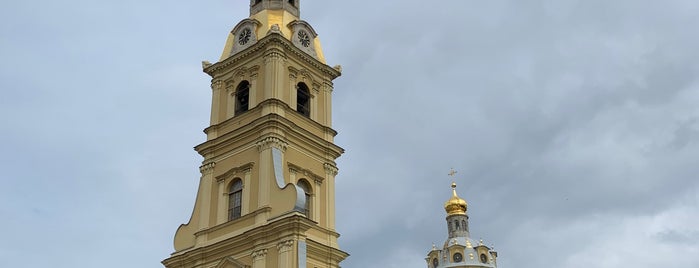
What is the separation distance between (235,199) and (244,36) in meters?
7.51

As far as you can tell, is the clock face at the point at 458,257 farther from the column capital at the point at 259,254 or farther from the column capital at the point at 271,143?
the column capital at the point at 259,254

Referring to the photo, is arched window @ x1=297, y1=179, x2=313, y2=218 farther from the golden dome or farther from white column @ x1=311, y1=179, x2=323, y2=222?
the golden dome

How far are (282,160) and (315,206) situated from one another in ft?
6.95

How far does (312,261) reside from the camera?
2975 cm

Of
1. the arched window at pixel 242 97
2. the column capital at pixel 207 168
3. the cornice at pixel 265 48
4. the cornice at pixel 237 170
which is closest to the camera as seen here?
the cornice at pixel 237 170

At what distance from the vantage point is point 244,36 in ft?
116

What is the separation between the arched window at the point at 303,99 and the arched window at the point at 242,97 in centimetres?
204

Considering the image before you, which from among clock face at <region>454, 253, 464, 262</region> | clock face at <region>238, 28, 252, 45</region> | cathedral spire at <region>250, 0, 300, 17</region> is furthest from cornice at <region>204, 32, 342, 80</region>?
clock face at <region>454, 253, 464, 262</region>

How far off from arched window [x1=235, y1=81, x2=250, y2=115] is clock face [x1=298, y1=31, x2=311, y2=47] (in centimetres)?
305

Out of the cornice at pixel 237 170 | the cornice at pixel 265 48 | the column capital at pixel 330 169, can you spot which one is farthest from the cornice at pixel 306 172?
the cornice at pixel 265 48

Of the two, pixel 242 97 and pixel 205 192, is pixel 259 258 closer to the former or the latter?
pixel 205 192

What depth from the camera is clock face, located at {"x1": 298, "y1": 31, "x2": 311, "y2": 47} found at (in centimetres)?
3552

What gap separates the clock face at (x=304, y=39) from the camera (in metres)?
35.5

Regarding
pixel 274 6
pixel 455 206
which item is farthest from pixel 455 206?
pixel 274 6
